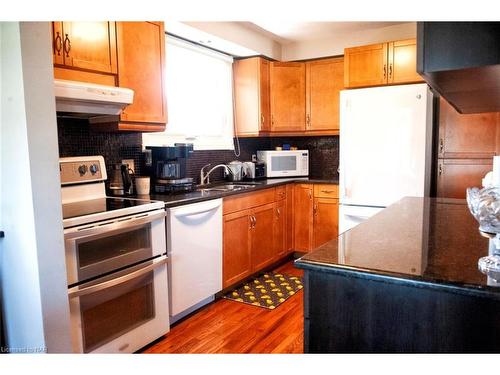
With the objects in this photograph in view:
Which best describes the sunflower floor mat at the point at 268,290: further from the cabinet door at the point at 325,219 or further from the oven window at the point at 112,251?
the oven window at the point at 112,251

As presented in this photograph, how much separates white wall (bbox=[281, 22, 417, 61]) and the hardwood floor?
268cm

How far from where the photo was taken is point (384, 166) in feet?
10.7

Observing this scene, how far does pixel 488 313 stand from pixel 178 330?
2007 mm

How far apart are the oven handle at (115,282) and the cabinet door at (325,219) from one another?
1938 mm

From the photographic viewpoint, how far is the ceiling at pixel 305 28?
11.5 ft

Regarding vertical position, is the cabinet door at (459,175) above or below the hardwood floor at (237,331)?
above

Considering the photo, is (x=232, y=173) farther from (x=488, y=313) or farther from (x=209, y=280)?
(x=488, y=313)

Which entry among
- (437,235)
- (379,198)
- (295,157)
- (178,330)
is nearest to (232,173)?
(295,157)

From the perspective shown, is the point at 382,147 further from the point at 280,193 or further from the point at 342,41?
the point at 342,41

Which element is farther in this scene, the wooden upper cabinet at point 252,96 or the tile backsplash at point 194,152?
the wooden upper cabinet at point 252,96

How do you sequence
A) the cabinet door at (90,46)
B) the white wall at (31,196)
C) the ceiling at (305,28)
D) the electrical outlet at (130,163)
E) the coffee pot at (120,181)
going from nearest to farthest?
the white wall at (31,196), the cabinet door at (90,46), the coffee pot at (120,181), the electrical outlet at (130,163), the ceiling at (305,28)

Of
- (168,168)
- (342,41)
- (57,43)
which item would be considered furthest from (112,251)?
(342,41)

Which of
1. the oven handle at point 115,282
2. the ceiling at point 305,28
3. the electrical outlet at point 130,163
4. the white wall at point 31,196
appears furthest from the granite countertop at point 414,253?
the ceiling at point 305,28

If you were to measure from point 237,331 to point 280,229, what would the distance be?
56.7 inches
